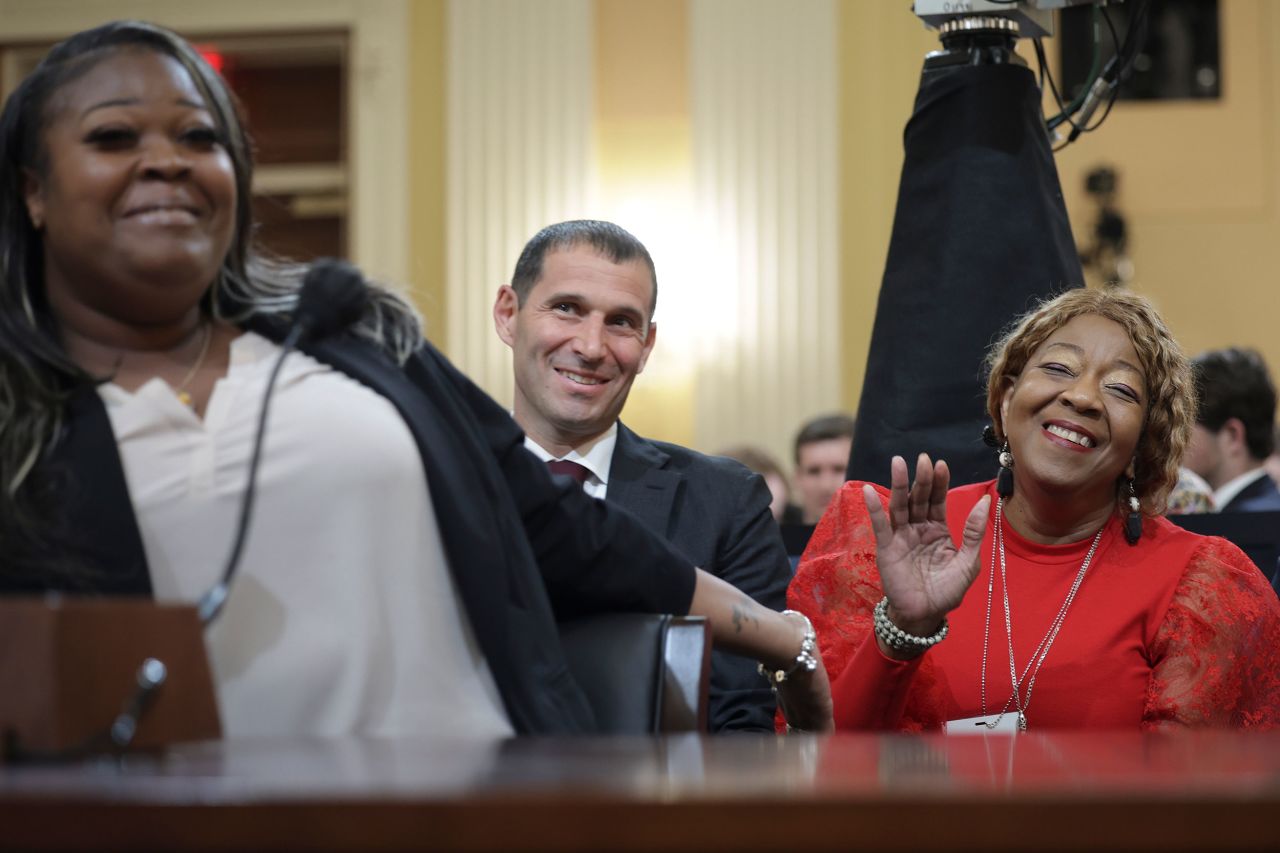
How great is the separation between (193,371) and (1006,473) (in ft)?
4.65

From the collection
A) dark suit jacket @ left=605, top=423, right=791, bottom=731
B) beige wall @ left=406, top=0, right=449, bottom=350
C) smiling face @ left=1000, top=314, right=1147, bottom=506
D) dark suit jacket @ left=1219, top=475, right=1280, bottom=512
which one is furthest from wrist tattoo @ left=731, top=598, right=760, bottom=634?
beige wall @ left=406, top=0, right=449, bottom=350

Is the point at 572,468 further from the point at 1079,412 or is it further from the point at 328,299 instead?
the point at 328,299

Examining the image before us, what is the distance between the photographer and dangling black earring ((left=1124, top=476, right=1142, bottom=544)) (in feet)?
8.48

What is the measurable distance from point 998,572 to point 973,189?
702 mm

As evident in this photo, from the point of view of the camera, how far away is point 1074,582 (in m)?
2.58

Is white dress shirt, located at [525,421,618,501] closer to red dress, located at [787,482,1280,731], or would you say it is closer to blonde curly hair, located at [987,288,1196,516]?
red dress, located at [787,482,1280,731]

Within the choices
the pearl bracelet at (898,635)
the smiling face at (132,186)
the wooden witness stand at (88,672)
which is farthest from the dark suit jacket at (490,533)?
the pearl bracelet at (898,635)

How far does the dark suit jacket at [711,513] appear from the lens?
2.65m

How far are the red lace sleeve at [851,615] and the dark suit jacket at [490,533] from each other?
64cm

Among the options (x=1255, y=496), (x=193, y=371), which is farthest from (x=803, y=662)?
(x=1255, y=496)

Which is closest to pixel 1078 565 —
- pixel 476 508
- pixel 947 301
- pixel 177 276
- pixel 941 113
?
pixel 947 301

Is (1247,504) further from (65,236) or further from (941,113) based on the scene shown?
(65,236)

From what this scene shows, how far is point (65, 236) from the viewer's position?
1608 mm

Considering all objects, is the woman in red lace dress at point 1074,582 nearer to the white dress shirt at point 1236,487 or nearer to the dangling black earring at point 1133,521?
the dangling black earring at point 1133,521
